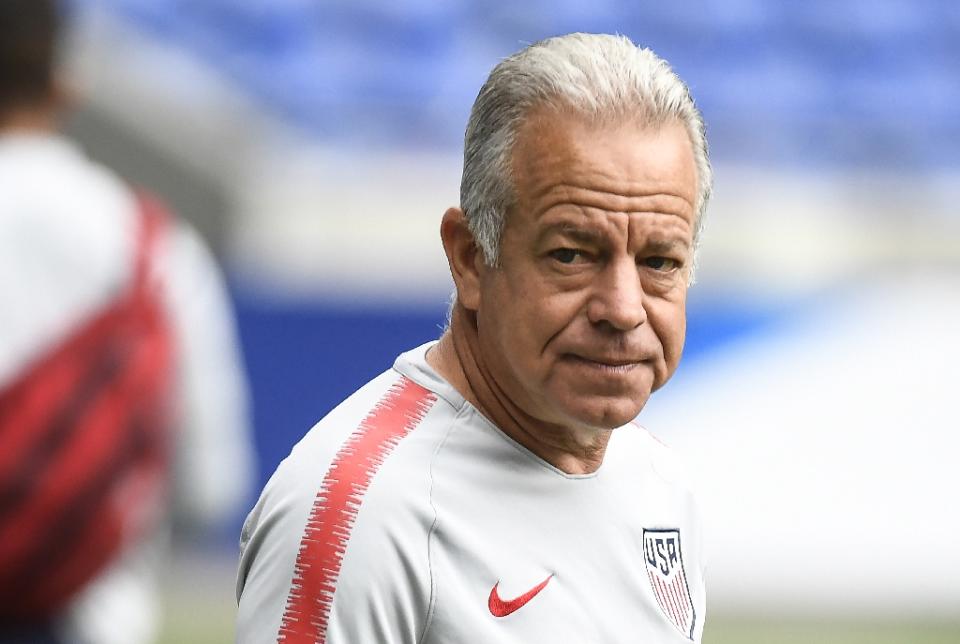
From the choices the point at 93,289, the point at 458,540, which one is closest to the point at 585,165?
the point at 458,540

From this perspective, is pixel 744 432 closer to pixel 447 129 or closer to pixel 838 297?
pixel 838 297

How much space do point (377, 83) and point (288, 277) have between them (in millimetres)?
2405

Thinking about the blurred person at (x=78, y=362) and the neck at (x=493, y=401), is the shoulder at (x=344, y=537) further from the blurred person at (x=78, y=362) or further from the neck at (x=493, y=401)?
the blurred person at (x=78, y=362)

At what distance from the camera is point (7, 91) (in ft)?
→ 7.73

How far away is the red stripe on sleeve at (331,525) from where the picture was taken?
1638 mm

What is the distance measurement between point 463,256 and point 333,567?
0.44 m

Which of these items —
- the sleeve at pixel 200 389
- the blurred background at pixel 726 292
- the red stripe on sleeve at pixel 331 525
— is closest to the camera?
the red stripe on sleeve at pixel 331 525

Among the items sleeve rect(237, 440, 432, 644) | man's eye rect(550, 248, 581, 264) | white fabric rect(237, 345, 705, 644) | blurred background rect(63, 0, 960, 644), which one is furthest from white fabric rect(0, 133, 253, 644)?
blurred background rect(63, 0, 960, 644)

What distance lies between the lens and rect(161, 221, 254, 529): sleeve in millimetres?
2283

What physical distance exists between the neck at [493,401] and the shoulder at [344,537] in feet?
0.40

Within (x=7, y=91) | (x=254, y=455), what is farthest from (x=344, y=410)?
(x=254, y=455)

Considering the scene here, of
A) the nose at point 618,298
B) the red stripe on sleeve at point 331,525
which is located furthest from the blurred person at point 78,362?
the nose at point 618,298

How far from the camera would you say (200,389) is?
2.36 m

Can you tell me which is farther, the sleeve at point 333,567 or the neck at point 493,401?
the neck at point 493,401
